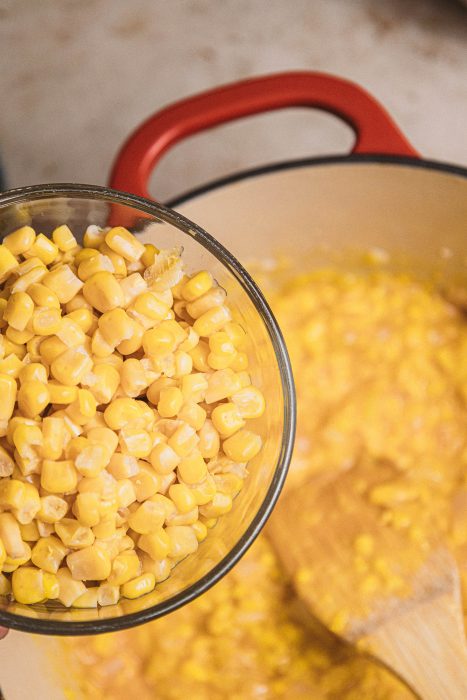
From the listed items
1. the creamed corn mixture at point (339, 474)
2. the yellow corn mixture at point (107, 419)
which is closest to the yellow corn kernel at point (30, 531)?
the yellow corn mixture at point (107, 419)

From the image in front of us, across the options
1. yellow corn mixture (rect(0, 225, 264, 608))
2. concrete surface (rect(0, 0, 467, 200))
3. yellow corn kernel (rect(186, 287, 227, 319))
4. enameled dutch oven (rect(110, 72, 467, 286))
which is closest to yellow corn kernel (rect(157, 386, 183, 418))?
yellow corn mixture (rect(0, 225, 264, 608))

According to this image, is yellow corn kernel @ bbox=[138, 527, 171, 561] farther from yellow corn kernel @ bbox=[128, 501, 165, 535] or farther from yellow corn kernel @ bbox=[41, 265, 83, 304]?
→ yellow corn kernel @ bbox=[41, 265, 83, 304]

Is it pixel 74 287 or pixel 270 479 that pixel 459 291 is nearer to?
pixel 270 479

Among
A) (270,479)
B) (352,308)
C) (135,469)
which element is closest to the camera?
(135,469)

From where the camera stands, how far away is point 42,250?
836mm

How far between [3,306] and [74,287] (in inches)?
3.3

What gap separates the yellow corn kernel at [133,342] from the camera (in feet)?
2.63

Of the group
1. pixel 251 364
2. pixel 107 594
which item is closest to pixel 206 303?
pixel 251 364

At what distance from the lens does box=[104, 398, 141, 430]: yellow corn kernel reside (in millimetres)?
775

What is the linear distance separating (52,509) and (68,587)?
0.10m

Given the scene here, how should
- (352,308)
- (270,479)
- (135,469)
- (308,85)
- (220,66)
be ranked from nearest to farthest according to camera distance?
1. (135,469)
2. (270,479)
3. (308,85)
4. (352,308)
5. (220,66)

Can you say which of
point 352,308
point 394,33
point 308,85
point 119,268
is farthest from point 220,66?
point 119,268

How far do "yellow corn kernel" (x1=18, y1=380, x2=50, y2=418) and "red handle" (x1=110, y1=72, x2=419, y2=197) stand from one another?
516 millimetres

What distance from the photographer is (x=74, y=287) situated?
818mm
